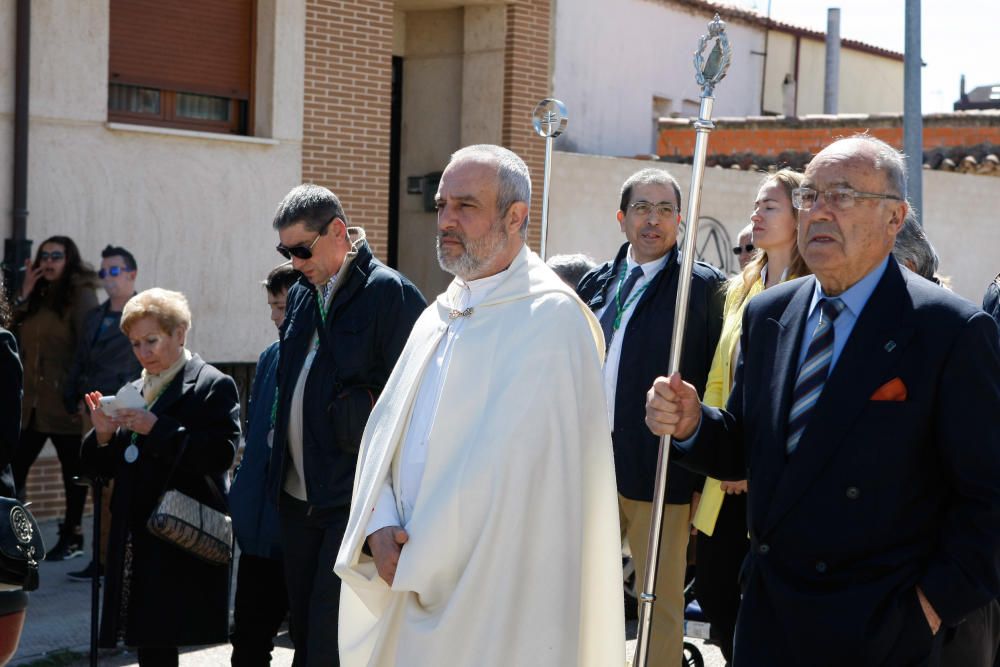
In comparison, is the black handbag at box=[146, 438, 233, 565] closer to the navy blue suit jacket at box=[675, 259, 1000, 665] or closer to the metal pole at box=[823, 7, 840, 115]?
the navy blue suit jacket at box=[675, 259, 1000, 665]

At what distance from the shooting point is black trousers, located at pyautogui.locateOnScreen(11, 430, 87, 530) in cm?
898

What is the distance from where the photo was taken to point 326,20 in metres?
12.4

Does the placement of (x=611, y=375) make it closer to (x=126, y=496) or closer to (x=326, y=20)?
(x=126, y=496)

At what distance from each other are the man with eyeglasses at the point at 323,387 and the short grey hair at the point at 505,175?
3.79 feet

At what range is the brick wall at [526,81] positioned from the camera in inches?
570

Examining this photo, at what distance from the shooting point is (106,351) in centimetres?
867

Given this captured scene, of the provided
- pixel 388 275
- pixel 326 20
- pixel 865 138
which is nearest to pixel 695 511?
pixel 388 275

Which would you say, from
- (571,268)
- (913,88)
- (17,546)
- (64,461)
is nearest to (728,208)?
(913,88)

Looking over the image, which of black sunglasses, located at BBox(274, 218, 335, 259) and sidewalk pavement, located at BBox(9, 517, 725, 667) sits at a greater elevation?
black sunglasses, located at BBox(274, 218, 335, 259)

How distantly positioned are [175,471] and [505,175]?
2192 millimetres

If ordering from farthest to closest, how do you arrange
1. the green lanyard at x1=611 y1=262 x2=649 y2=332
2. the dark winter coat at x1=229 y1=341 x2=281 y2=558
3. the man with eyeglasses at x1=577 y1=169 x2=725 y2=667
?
1. the green lanyard at x1=611 y1=262 x2=649 y2=332
2. the man with eyeglasses at x1=577 y1=169 x2=725 y2=667
3. the dark winter coat at x1=229 y1=341 x2=281 y2=558

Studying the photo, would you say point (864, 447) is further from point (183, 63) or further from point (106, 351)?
point (183, 63)

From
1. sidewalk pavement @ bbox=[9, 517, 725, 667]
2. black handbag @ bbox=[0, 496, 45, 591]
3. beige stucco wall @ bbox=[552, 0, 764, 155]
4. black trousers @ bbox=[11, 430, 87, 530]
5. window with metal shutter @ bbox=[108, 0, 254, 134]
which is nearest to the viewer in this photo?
black handbag @ bbox=[0, 496, 45, 591]

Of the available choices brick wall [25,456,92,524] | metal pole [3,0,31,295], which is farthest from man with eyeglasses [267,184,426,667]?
Result: brick wall [25,456,92,524]
